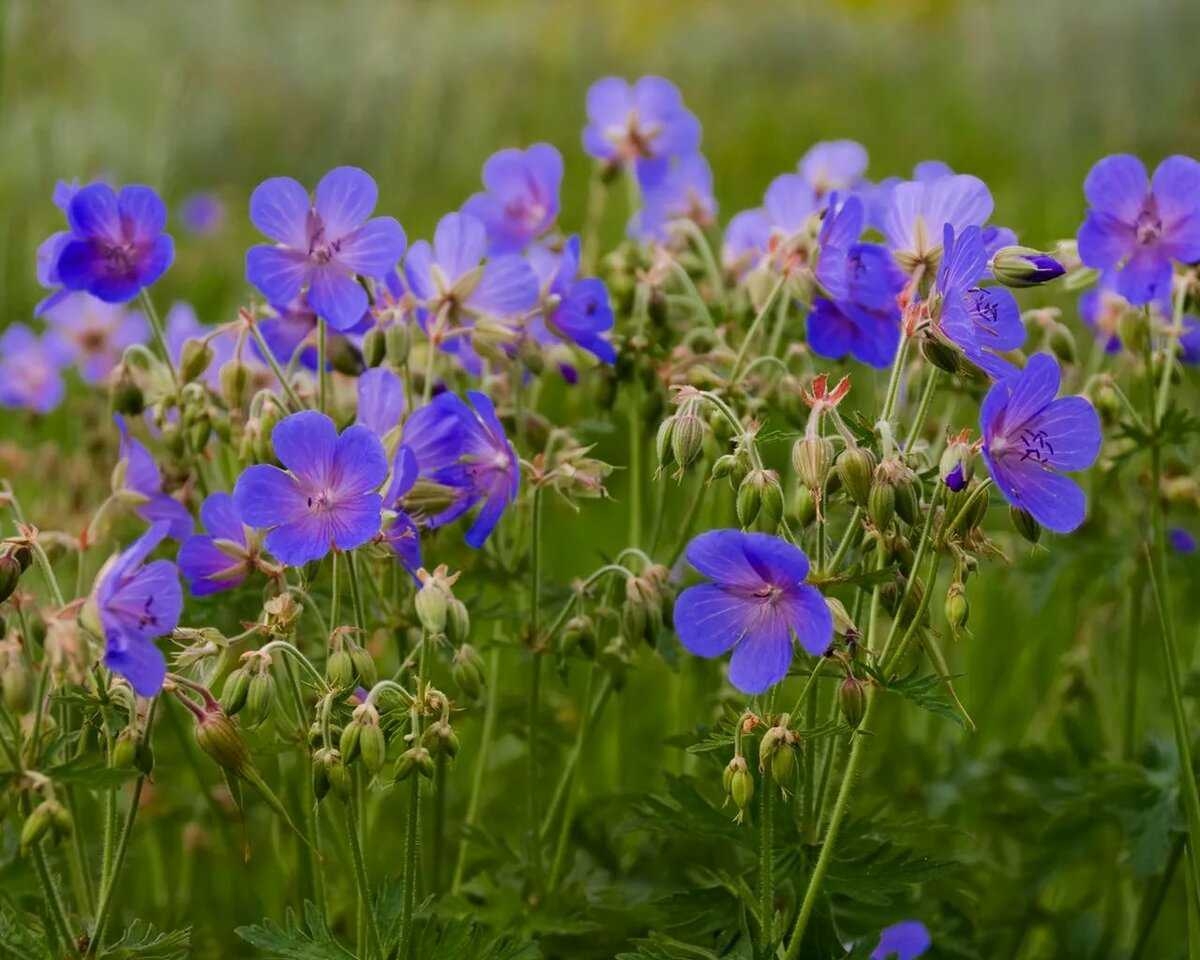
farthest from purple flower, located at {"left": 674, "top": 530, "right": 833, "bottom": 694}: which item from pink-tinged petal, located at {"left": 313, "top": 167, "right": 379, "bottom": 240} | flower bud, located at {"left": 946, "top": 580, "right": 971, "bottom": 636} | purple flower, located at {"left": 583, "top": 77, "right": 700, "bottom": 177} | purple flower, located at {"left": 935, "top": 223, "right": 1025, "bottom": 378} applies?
purple flower, located at {"left": 583, "top": 77, "right": 700, "bottom": 177}

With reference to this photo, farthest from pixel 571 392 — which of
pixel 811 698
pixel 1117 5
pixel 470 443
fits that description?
pixel 1117 5

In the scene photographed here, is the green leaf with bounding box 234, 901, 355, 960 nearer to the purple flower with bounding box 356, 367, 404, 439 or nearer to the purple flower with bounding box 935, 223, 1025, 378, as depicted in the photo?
the purple flower with bounding box 356, 367, 404, 439

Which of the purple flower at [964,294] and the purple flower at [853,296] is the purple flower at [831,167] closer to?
the purple flower at [853,296]

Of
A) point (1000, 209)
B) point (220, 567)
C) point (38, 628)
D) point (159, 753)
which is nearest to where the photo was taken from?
point (38, 628)

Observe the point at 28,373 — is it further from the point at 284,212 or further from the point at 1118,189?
the point at 1118,189

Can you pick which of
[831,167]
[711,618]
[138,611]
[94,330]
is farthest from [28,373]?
[711,618]

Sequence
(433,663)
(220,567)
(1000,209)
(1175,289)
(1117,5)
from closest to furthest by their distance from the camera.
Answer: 1. (220,567)
2. (1175,289)
3. (433,663)
4. (1000,209)
5. (1117,5)

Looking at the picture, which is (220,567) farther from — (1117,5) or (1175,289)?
(1117,5)
